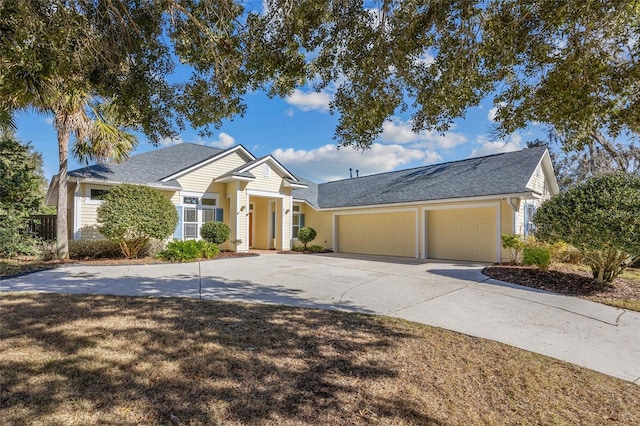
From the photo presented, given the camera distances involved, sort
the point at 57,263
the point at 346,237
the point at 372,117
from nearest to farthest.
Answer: the point at 372,117
the point at 57,263
the point at 346,237

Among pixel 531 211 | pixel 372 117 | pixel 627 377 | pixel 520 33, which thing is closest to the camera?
pixel 627 377

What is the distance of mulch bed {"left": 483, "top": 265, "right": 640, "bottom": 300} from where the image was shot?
802 cm

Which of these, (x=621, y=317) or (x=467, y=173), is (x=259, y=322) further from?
(x=467, y=173)

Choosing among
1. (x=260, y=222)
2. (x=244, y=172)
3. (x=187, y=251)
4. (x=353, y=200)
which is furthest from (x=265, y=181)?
(x=187, y=251)

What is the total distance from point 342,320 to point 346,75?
4.25 meters

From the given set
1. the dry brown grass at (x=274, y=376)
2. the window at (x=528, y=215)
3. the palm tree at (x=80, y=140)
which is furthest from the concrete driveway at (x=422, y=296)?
the window at (x=528, y=215)

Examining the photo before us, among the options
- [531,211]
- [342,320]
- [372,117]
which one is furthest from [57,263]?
[531,211]

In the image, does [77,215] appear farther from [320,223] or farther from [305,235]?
[320,223]

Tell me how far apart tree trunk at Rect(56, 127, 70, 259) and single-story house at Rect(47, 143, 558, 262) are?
50cm

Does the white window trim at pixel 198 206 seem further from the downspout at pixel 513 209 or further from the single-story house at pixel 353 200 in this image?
the downspout at pixel 513 209

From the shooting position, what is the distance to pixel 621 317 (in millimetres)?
6344

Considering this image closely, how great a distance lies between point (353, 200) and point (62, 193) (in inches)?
498

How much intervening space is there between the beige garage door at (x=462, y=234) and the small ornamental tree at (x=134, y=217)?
429 inches

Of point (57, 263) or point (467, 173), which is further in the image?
point (467, 173)
